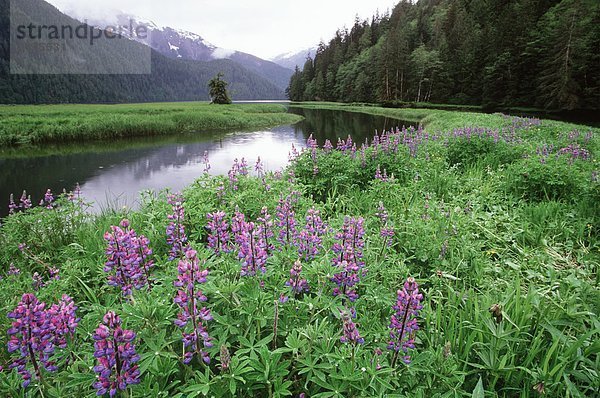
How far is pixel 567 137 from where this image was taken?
10812 mm

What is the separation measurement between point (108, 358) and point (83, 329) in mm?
755

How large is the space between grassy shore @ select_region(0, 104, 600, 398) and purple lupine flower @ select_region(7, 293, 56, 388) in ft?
0.10

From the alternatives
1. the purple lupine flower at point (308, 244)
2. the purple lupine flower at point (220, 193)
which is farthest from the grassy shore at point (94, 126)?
the purple lupine flower at point (308, 244)

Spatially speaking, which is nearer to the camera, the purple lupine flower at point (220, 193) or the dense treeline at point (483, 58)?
the purple lupine flower at point (220, 193)

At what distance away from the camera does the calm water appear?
11.3 m

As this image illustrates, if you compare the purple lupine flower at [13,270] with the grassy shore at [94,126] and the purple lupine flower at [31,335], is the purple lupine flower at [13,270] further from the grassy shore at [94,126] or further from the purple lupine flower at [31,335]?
the grassy shore at [94,126]

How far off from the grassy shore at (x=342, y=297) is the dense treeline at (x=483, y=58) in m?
37.9

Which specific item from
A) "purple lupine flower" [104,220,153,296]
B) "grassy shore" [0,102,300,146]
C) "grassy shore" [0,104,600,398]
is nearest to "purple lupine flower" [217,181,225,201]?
"grassy shore" [0,104,600,398]

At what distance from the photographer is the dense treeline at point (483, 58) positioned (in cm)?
3316

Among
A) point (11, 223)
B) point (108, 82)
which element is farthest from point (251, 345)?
point (108, 82)

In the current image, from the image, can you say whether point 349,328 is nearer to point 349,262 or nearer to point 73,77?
point 349,262

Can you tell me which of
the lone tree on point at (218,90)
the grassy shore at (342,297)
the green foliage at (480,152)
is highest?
the lone tree on point at (218,90)

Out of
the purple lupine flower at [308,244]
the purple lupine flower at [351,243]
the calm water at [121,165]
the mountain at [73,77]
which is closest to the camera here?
the purple lupine flower at [351,243]

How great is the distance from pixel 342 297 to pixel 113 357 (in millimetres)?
1397
